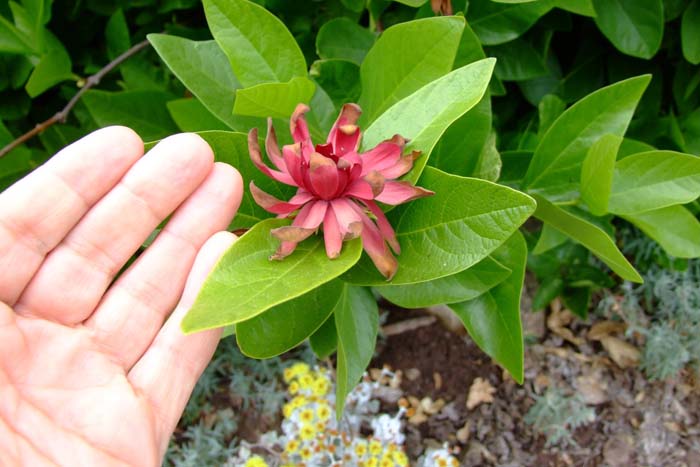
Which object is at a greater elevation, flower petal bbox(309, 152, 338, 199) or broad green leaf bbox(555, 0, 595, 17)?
flower petal bbox(309, 152, 338, 199)

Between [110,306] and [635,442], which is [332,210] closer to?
[110,306]

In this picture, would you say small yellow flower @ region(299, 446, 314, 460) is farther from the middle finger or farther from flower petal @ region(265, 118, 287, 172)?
flower petal @ region(265, 118, 287, 172)

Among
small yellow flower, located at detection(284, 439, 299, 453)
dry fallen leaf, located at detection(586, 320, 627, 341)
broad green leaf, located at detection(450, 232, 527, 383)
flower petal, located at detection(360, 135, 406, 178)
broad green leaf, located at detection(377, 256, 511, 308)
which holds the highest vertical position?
flower petal, located at detection(360, 135, 406, 178)

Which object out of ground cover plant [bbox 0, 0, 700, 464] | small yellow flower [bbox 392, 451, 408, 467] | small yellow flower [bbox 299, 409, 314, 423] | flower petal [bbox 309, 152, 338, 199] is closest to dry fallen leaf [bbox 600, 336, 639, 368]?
ground cover plant [bbox 0, 0, 700, 464]

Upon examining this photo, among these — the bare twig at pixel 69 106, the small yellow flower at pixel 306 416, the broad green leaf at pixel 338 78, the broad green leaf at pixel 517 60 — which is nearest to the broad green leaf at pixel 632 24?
the broad green leaf at pixel 517 60

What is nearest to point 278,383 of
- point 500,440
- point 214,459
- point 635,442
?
point 214,459

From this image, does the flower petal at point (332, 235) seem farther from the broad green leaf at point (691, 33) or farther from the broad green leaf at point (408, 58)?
the broad green leaf at point (691, 33)

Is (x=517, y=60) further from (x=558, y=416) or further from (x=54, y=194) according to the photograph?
(x=558, y=416)
